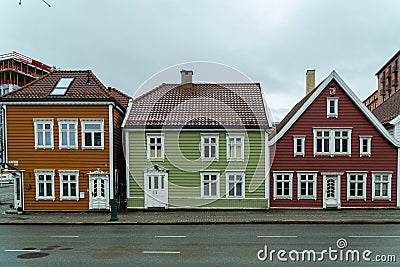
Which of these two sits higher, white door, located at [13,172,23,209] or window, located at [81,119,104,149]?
window, located at [81,119,104,149]

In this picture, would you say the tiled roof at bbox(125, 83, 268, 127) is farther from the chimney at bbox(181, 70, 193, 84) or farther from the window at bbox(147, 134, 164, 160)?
the window at bbox(147, 134, 164, 160)

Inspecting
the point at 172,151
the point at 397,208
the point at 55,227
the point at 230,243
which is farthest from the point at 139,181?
the point at 397,208

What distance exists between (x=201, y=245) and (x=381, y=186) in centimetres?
1317

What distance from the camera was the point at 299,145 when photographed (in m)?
17.8

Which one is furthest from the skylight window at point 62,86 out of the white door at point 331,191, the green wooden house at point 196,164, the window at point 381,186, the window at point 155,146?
the window at point 381,186

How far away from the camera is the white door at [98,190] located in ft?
55.5

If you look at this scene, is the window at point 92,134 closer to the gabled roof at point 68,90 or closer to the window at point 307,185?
the gabled roof at point 68,90

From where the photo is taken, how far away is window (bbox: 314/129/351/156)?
1767 cm

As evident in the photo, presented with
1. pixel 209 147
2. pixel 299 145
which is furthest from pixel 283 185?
pixel 209 147

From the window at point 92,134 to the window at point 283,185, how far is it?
1052 cm

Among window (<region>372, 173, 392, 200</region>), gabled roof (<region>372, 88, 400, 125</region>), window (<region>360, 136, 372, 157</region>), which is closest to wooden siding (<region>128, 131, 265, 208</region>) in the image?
window (<region>360, 136, 372, 157</region>)

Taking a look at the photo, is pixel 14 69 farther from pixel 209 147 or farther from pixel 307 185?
pixel 307 185

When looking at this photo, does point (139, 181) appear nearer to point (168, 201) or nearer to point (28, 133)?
point (168, 201)

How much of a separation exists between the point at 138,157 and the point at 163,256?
932 centimetres
